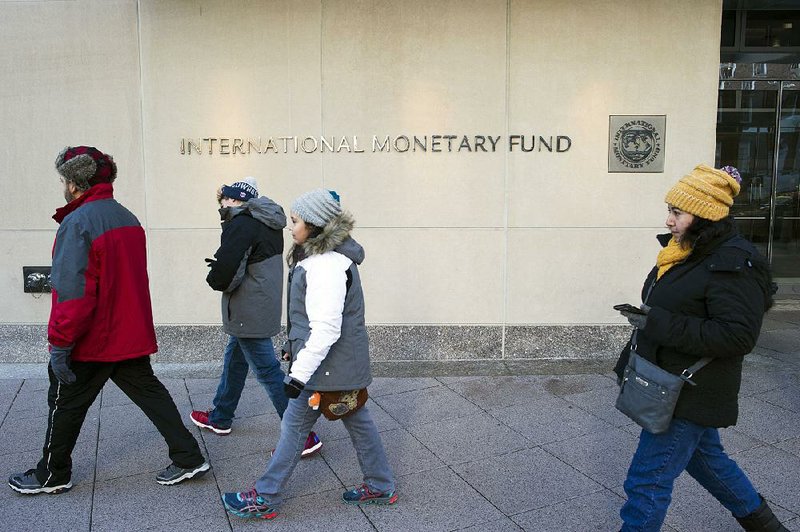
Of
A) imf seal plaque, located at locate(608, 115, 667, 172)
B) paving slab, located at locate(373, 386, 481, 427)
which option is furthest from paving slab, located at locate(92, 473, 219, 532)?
imf seal plaque, located at locate(608, 115, 667, 172)

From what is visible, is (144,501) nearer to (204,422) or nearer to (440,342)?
(204,422)

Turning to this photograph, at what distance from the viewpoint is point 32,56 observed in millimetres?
6629

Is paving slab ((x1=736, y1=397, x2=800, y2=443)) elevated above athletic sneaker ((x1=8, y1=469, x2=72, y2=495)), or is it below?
below

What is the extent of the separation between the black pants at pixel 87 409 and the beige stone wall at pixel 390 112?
285cm

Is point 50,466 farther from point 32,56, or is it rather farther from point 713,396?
point 32,56

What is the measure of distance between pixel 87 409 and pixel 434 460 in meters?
2.08

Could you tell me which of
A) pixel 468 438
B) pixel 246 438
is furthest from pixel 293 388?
pixel 468 438

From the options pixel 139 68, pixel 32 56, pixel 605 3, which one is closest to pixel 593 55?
pixel 605 3

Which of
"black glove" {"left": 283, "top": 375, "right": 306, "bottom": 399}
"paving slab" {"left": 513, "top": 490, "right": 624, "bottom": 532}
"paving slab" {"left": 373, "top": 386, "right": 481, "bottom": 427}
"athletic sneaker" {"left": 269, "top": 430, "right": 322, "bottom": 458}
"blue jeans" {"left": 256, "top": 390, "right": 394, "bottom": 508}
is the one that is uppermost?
"black glove" {"left": 283, "top": 375, "right": 306, "bottom": 399}

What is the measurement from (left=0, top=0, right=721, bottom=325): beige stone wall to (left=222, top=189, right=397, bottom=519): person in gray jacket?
3.21 m

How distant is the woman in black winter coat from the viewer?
282cm

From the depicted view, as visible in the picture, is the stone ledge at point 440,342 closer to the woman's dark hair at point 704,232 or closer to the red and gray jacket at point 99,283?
the red and gray jacket at point 99,283

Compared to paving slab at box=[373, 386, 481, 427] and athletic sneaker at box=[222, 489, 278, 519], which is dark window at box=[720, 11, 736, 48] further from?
athletic sneaker at box=[222, 489, 278, 519]

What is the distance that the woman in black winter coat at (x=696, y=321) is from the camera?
2822 mm
